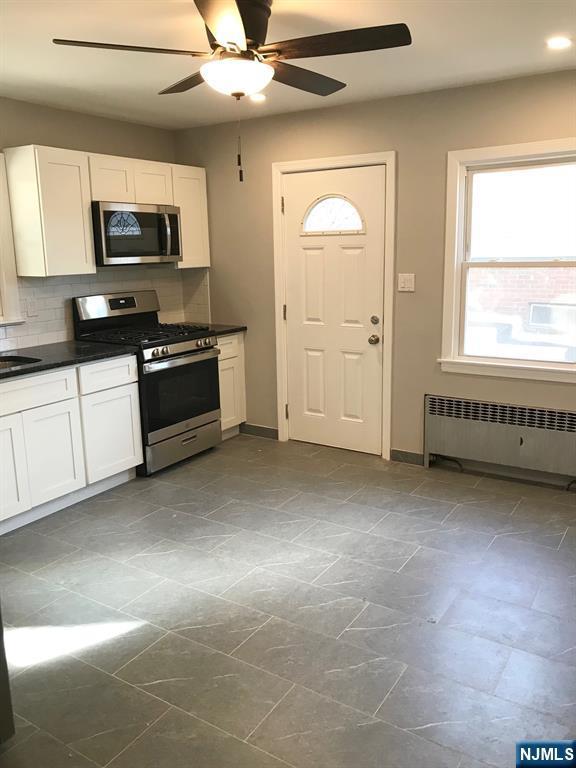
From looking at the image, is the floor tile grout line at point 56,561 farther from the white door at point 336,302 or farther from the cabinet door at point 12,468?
the white door at point 336,302

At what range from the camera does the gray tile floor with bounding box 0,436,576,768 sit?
199cm

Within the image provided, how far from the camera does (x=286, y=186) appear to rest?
466 cm

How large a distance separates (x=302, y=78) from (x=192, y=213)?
2404 millimetres

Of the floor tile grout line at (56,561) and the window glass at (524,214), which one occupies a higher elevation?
the window glass at (524,214)

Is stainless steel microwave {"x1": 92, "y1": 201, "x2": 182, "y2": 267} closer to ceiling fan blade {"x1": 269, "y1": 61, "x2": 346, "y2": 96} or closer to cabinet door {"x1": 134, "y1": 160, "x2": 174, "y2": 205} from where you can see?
cabinet door {"x1": 134, "y1": 160, "x2": 174, "y2": 205}

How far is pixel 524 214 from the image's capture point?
12.7ft

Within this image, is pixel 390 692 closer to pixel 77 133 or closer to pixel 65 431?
pixel 65 431

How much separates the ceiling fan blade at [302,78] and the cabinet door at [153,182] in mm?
1981

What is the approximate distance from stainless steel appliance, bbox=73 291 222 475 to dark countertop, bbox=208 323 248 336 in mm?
85

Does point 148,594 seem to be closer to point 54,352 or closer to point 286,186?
point 54,352

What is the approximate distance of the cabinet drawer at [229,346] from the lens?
489 cm

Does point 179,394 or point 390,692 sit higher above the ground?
point 179,394

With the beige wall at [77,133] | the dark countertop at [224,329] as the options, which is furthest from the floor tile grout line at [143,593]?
the beige wall at [77,133]

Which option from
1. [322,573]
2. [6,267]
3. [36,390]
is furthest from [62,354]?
[322,573]
